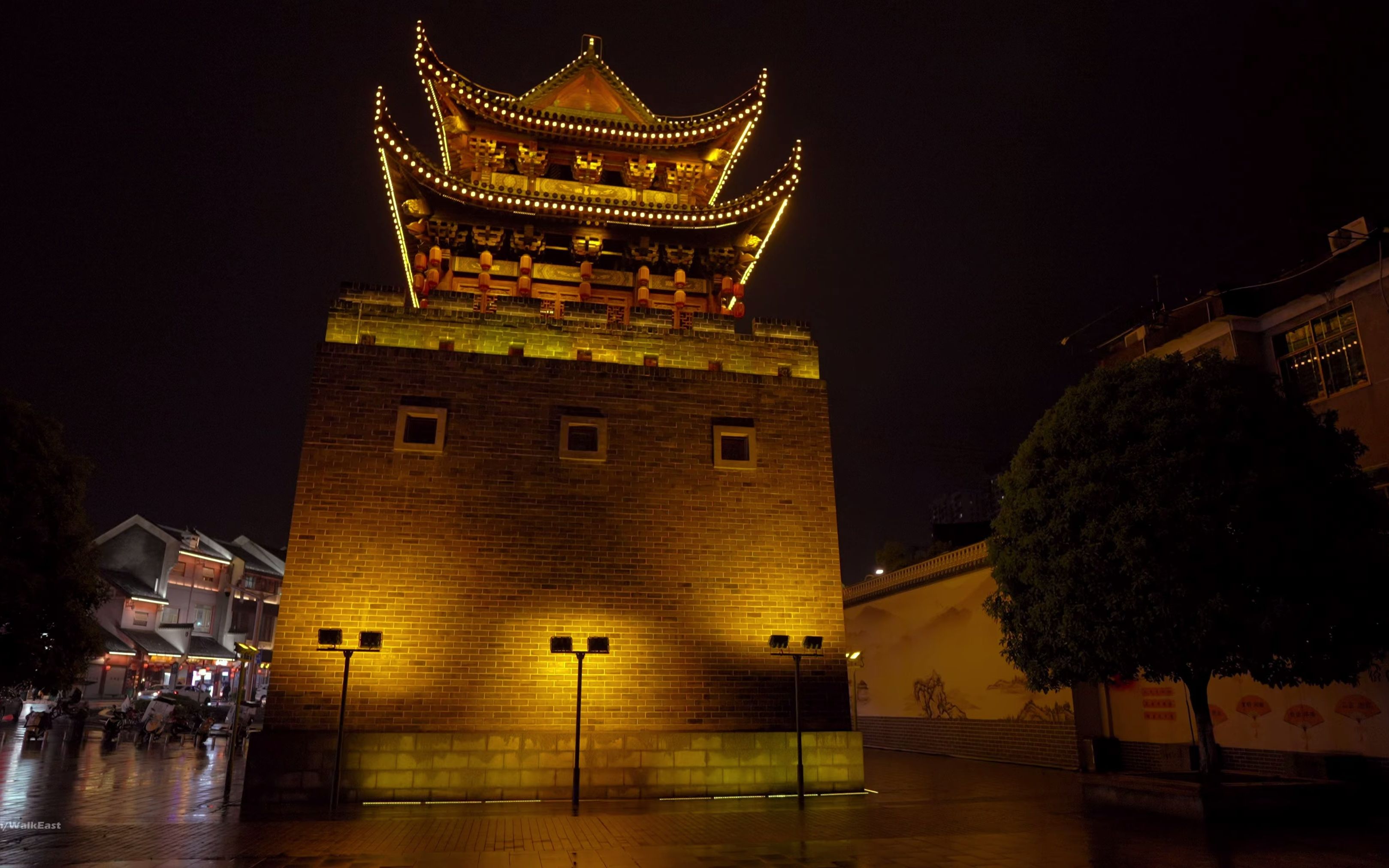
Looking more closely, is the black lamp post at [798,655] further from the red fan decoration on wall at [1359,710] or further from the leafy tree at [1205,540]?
the red fan decoration on wall at [1359,710]

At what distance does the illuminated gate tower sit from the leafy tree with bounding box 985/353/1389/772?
12.6 feet

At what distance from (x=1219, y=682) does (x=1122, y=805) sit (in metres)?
4.62

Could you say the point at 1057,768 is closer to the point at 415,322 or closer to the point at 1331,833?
the point at 1331,833

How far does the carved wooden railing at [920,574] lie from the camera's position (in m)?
18.6

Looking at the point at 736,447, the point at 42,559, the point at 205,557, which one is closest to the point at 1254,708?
the point at 736,447

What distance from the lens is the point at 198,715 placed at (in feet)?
84.2

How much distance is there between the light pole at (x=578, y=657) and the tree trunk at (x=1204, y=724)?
789cm

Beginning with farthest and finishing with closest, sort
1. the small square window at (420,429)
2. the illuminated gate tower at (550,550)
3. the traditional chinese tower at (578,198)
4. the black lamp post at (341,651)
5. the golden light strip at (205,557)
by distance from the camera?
the golden light strip at (205,557)
the traditional chinese tower at (578,198)
the small square window at (420,429)
the illuminated gate tower at (550,550)
the black lamp post at (341,651)

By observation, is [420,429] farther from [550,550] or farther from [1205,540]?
[1205,540]

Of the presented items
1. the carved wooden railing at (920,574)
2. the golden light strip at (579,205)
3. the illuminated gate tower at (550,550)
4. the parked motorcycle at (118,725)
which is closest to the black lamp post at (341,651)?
the illuminated gate tower at (550,550)

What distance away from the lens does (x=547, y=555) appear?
40.1 ft

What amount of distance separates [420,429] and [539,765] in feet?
17.4

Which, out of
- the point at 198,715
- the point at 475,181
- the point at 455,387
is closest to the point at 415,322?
the point at 455,387

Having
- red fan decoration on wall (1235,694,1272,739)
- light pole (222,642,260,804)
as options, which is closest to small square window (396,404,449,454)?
light pole (222,642,260,804)
